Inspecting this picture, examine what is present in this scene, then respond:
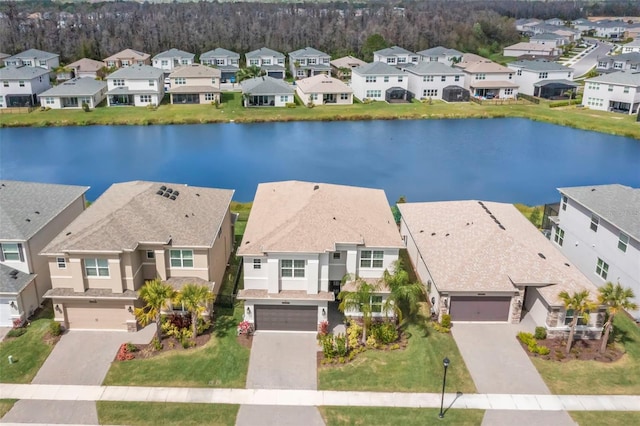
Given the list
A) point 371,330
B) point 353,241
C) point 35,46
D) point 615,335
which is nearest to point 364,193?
point 353,241

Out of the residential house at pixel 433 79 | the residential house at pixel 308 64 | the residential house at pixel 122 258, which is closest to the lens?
the residential house at pixel 122 258

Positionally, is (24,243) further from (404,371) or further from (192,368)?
(404,371)

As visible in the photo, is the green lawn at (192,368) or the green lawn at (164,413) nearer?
the green lawn at (164,413)

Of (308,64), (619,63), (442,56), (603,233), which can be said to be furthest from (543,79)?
(603,233)

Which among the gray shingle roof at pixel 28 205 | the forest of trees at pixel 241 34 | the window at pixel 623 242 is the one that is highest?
the forest of trees at pixel 241 34

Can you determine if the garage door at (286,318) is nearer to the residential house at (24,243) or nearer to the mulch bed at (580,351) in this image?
the mulch bed at (580,351)

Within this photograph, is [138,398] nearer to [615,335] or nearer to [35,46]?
[615,335]

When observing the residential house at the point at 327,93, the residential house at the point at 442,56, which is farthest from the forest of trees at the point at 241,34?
the residential house at the point at 327,93
